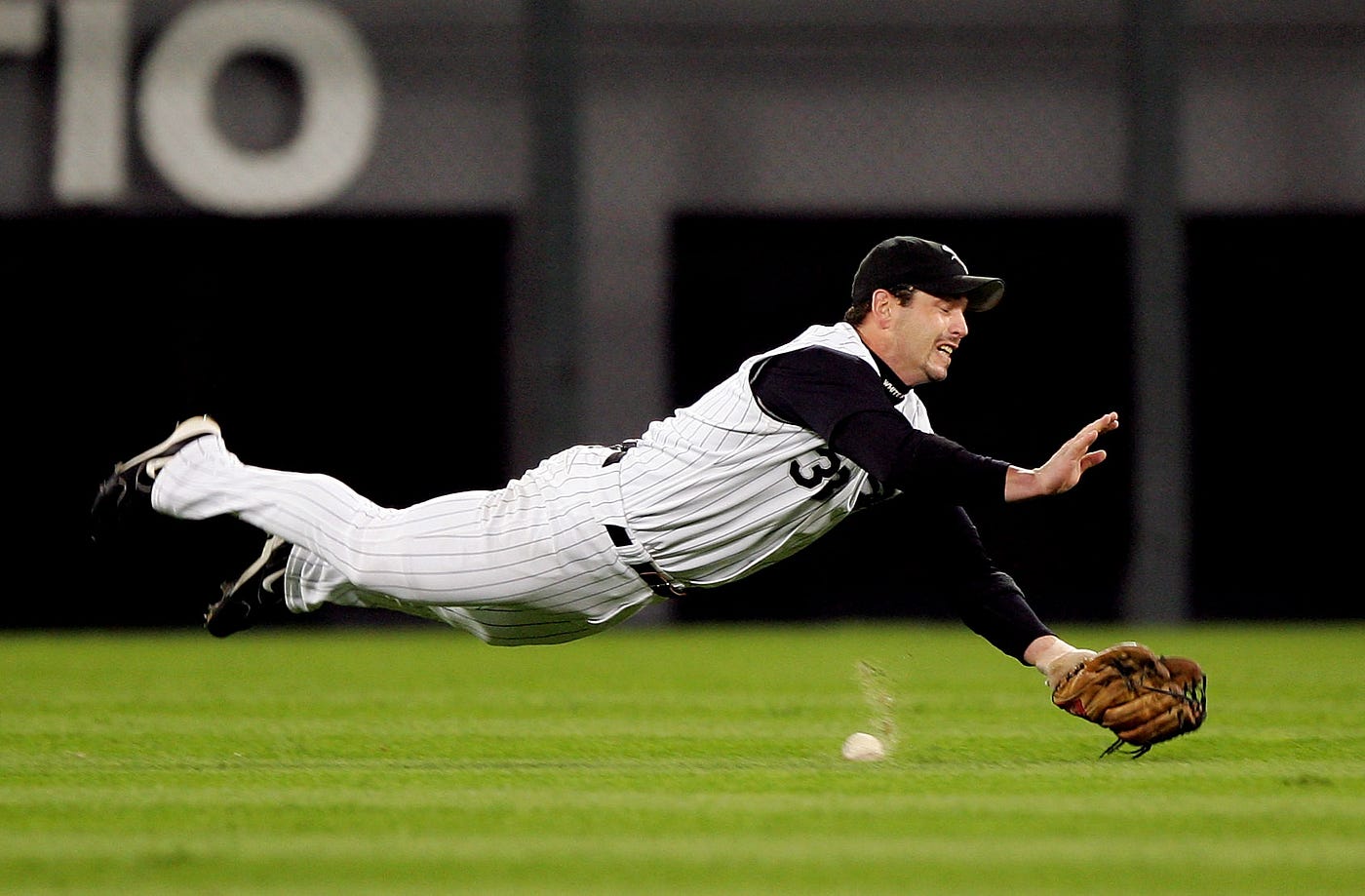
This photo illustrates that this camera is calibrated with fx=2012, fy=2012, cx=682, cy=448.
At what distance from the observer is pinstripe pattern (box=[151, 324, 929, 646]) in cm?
559

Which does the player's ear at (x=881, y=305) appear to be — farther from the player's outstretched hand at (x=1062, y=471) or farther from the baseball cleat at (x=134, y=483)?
the baseball cleat at (x=134, y=483)

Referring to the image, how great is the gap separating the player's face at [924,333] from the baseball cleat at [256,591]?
6.29ft

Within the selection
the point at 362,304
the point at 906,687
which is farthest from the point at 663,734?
the point at 362,304

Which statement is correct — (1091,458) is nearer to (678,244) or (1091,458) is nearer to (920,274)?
(920,274)

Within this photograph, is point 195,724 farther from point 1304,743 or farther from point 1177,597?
point 1177,597

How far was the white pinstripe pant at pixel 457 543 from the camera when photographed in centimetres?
570

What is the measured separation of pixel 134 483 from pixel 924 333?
7.78 feet

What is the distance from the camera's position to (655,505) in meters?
5.62

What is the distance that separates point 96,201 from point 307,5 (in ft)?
6.49

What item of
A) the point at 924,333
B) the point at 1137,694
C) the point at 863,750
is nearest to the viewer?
the point at 1137,694

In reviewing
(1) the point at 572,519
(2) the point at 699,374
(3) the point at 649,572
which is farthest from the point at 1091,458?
(2) the point at 699,374

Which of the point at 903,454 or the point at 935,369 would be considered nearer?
the point at 903,454

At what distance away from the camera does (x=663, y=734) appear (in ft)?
21.6

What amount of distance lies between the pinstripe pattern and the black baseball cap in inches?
6.3
